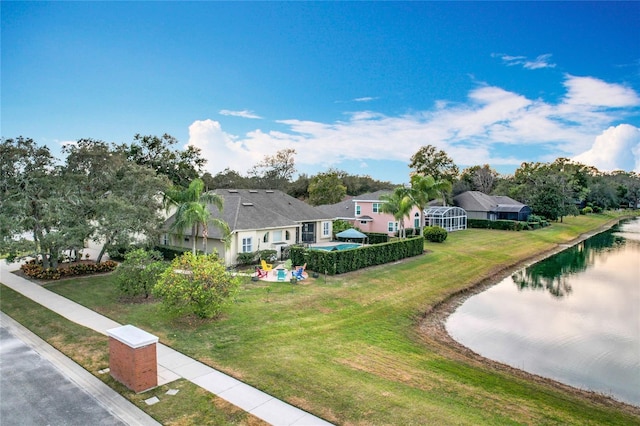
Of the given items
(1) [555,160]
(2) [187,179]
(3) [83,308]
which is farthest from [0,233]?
(1) [555,160]

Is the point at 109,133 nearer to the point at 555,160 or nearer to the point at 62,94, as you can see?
the point at 62,94

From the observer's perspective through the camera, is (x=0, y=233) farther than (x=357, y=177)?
No

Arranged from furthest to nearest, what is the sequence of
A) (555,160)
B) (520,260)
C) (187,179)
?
(555,160)
(187,179)
(520,260)

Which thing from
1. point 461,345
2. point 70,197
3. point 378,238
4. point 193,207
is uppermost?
point 70,197

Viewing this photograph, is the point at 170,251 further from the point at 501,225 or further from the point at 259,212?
the point at 501,225

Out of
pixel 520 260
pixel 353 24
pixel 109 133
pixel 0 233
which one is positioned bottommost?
pixel 520 260

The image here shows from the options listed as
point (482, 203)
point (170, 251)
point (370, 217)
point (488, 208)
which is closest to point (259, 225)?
point (170, 251)

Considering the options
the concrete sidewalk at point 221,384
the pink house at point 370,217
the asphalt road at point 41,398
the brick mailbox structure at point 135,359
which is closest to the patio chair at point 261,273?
the concrete sidewalk at point 221,384
